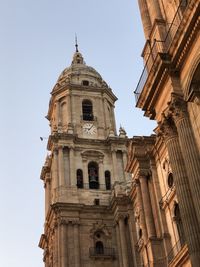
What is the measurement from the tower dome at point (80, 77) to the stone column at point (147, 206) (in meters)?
22.6

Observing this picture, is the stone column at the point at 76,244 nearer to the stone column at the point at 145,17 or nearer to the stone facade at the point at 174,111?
the stone facade at the point at 174,111

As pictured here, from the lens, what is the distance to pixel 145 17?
82.4ft

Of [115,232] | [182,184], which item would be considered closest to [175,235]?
[182,184]

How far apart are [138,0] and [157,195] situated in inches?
431

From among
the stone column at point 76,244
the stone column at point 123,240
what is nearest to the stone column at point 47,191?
the stone column at point 76,244

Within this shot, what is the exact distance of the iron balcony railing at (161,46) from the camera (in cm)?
2145

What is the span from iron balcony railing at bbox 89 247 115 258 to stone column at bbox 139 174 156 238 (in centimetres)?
1082

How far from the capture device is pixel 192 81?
19.6 metres

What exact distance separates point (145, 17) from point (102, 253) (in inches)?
849

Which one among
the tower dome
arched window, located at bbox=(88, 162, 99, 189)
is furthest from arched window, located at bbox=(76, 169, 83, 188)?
the tower dome

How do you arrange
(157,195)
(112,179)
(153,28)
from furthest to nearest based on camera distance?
(112,179) < (157,195) < (153,28)

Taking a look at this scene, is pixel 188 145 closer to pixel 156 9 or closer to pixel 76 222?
pixel 156 9

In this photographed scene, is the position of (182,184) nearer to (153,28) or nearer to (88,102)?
(153,28)

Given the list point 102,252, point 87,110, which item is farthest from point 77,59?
point 102,252
